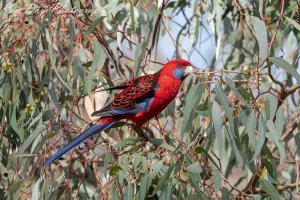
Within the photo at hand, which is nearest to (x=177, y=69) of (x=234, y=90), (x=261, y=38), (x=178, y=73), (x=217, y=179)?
(x=178, y=73)

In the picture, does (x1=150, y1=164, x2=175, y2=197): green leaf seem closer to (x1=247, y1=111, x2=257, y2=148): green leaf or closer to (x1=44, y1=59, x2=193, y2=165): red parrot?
(x1=247, y1=111, x2=257, y2=148): green leaf

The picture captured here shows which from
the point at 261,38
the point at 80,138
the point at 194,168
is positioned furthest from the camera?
the point at 80,138

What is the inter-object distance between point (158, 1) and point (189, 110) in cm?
111

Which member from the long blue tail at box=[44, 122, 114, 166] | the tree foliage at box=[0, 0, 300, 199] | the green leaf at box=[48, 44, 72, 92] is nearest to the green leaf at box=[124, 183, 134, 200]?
the tree foliage at box=[0, 0, 300, 199]

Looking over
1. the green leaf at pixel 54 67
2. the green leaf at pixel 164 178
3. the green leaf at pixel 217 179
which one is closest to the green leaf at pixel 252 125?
the green leaf at pixel 217 179

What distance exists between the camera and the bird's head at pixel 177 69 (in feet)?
10.3

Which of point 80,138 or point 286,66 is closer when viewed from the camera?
point 286,66

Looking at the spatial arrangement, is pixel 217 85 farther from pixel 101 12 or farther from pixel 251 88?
pixel 101 12

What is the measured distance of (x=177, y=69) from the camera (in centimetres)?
317

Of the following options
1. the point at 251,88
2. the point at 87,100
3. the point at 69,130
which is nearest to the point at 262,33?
the point at 251,88

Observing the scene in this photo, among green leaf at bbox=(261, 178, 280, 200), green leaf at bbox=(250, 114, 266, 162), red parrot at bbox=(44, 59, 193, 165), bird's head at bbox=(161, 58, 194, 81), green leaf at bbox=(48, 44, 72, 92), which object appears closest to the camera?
green leaf at bbox=(250, 114, 266, 162)

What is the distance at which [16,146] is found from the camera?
353 cm

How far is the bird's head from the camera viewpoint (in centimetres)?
315

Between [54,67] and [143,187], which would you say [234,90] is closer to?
[143,187]
